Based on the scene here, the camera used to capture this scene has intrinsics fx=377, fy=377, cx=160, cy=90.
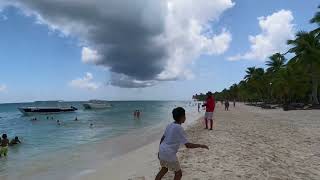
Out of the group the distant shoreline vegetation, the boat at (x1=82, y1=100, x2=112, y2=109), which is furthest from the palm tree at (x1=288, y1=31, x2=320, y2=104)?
the boat at (x1=82, y1=100, x2=112, y2=109)

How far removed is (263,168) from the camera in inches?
356

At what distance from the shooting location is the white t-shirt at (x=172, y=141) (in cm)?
565

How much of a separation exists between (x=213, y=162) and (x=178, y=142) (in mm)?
4657

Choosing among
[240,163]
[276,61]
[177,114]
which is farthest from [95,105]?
→ [177,114]

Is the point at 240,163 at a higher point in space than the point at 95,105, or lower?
lower

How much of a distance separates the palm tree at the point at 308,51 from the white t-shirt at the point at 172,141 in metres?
42.5

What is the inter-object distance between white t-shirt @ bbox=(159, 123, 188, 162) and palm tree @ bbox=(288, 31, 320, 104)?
42472 mm

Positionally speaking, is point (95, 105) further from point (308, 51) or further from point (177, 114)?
point (177, 114)

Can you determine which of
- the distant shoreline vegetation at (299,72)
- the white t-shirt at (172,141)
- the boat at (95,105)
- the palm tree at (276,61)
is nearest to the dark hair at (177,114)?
the white t-shirt at (172,141)

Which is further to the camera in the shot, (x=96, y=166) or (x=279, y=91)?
(x=279, y=91)

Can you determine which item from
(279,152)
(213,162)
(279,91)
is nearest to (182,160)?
(213,162)

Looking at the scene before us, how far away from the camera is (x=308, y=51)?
150ft

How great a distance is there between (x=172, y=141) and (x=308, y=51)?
145ft

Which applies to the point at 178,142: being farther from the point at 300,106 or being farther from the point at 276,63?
the point at 276,63
